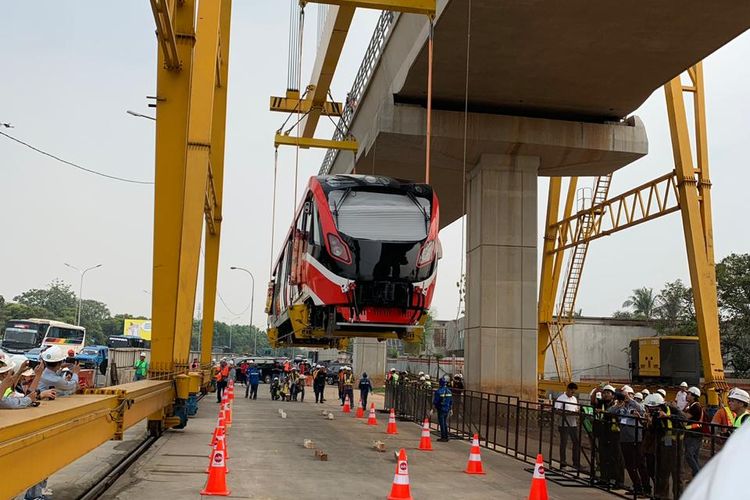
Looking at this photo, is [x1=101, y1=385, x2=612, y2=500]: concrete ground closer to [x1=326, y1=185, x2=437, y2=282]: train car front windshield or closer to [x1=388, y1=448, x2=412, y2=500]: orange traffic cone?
[x1=388, y1=448, x2=412, y2=500]: orange traffic cone

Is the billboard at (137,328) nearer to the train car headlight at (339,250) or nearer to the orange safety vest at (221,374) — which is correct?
the orange safety vest at (221,374)

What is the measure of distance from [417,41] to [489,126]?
16.4 feet

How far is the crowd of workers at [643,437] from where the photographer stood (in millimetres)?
10836

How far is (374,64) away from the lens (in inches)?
1083

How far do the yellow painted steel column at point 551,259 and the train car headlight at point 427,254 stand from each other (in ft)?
89.3

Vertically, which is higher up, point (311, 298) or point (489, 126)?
point (489, 126)

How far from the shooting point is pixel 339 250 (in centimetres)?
1411

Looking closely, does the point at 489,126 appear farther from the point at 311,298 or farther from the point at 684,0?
the point at 311,298

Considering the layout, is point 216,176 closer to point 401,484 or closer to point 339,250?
point 339,250

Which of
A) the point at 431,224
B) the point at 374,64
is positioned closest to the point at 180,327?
the point at 431,224

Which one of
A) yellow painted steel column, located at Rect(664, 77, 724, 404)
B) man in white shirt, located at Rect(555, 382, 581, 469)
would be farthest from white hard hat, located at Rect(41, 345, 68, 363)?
yellow painted steel column, located at Rect(664, 77, 724, 404)

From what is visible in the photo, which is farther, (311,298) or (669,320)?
(669,320)

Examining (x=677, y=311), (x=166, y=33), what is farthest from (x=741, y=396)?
(x=677, y=311)

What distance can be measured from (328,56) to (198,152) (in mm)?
9576
